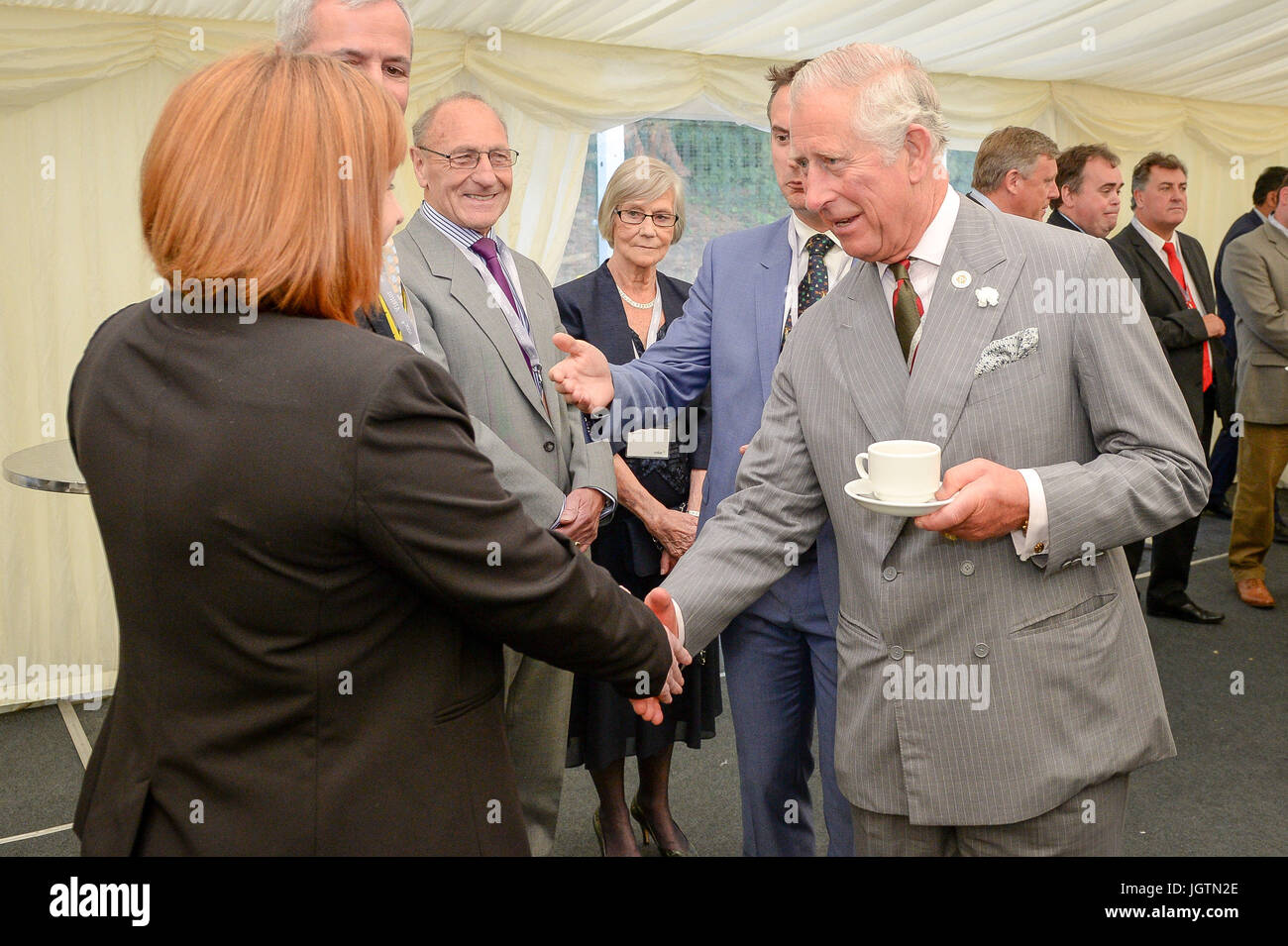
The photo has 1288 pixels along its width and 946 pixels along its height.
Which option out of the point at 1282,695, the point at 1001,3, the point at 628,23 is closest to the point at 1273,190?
the point at 1001,3

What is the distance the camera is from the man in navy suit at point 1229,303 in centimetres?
561

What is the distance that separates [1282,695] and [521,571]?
4198mm

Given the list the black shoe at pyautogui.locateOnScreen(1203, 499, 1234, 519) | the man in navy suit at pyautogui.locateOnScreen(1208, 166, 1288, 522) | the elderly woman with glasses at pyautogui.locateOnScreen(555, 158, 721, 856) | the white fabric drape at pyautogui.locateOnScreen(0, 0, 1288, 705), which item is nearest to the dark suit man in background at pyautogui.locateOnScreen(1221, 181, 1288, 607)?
the man in navy suit at pyautogui.locateOnScreen(1208, 166, 1288, 522)

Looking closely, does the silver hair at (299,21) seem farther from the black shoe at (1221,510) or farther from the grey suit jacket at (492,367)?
the black shoe at (1221,510)

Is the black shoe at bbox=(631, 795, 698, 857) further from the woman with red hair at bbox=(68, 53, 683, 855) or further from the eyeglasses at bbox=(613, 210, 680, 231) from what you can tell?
the woman with red hair at bbox=(68, 53, 683, 855)

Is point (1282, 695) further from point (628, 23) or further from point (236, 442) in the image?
point (236, 442)

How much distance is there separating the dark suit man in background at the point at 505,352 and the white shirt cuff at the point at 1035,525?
0.99 metres

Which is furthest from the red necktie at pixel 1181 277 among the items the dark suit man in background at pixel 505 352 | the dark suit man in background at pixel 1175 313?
the dark suit man in background at pixel 505 352

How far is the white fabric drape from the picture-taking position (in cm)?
406

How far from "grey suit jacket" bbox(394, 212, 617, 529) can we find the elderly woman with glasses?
41cm

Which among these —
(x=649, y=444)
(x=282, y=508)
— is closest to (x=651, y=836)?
(x=649, y=444)

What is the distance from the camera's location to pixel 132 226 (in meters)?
4.30

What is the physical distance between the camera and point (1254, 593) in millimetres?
5418
